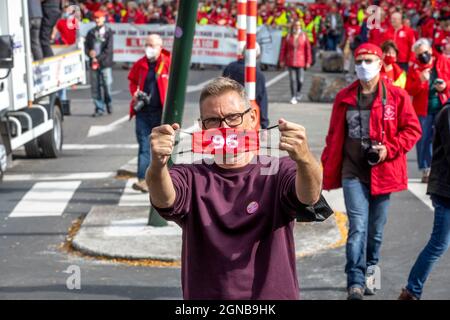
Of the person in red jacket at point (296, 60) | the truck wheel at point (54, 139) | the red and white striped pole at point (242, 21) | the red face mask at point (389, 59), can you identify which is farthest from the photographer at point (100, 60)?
the red face mask at point (389, 59)

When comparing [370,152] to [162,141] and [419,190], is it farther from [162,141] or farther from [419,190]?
[419,190]

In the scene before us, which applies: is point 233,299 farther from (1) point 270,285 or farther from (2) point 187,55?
(2) point 187,55

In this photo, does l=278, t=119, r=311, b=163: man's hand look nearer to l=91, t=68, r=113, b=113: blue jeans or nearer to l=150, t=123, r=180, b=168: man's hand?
l=150, t=123, r=180, b=168: man's hand

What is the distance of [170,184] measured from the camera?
3.78 m

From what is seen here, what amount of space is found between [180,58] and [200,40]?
19892 mm

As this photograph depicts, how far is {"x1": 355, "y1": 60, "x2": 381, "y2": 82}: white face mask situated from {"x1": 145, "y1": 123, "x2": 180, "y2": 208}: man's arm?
12.9 ft

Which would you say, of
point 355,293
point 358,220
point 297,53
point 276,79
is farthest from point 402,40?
point 355,293

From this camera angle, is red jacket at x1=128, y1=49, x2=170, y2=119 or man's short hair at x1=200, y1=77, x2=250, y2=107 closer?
man's short hair at x1=200, y1=77, x2=250, y2=107

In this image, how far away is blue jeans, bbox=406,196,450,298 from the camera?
7.09m

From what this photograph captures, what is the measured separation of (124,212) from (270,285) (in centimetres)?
680

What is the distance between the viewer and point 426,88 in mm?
12133

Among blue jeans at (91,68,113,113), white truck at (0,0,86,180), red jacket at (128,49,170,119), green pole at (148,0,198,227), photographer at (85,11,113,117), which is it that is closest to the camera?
green pole at (148,0,198,227)

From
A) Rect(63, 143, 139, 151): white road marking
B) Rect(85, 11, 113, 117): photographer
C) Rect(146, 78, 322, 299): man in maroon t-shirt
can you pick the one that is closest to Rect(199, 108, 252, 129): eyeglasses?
Rect(146, 78, 322, 299): man in maroon t-shirt
